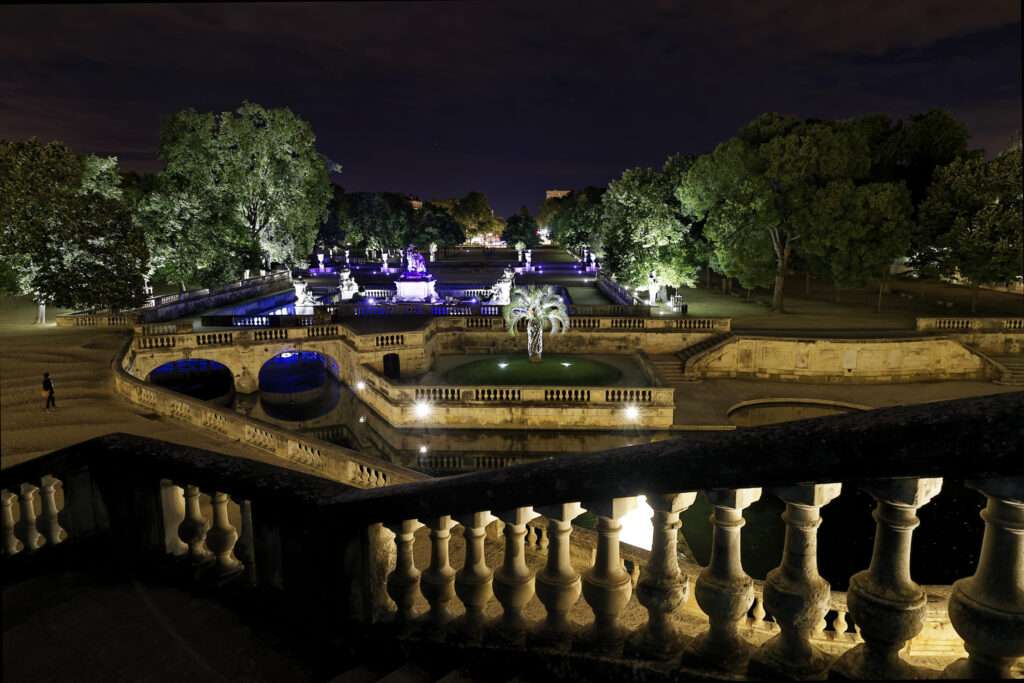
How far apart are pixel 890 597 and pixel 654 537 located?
3.12 ft

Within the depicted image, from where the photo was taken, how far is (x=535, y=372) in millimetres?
27422

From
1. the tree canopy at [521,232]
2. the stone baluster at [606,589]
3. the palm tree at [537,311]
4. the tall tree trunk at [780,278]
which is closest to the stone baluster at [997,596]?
the stone baluster at [606,589]

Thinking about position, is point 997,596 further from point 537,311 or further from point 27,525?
point 537,311

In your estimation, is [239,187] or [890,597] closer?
[890,597]

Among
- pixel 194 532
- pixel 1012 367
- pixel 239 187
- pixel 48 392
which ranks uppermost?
pixel 239 187

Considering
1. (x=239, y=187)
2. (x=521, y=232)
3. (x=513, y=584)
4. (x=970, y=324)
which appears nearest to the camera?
(x=513, y=584)

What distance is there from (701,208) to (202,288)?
32.4 meters

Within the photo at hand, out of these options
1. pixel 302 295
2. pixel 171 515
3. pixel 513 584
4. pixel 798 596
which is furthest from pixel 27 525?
pixel 302 295

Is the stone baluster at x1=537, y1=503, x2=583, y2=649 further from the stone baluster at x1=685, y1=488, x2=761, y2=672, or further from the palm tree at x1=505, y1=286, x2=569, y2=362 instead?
the palm tree at x1=505, y1=286, x2=569, y2=362

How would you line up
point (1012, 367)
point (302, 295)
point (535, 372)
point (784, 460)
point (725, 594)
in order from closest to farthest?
point (784, 460), point (725, 594), point (535, 372), point (1012, 367), point (302, 295)

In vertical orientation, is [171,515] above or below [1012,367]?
above

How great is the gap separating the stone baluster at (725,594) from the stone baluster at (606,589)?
0.40 metres

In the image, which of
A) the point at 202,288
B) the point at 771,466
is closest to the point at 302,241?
the point at 202,288

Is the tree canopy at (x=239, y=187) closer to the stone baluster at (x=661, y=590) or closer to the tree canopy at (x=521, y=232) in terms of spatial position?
the stone baluster at (x=661, y=590)
